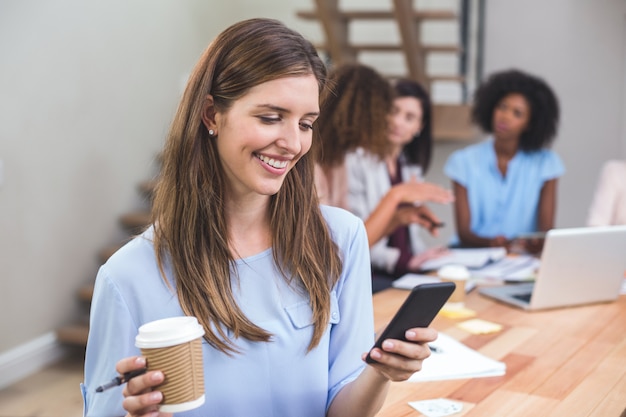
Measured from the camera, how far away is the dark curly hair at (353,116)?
114 inches

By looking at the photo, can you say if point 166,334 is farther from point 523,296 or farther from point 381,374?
point 523,296

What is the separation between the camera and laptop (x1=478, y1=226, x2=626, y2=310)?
6.86 feet

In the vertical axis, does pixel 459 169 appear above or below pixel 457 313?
above

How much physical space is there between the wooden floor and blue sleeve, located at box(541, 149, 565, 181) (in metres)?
2.34

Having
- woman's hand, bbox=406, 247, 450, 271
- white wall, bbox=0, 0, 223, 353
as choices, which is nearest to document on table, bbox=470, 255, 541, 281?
woman's hand, bbox=406, 247, 450, 271

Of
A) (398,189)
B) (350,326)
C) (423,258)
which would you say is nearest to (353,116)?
(398,189)

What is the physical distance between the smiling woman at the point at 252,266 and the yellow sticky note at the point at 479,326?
64cm

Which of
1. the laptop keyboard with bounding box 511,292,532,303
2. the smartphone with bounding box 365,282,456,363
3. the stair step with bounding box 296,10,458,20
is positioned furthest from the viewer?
the stair step with bounding box 296,10,458,20

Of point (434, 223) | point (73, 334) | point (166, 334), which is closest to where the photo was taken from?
point (166, 334)

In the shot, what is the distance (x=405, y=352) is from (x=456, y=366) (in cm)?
59

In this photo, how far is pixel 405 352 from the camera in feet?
3.82

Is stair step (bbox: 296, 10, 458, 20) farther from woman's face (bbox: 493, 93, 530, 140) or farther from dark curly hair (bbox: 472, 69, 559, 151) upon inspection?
woman's face (bbox: 493, 93, 530, 140)

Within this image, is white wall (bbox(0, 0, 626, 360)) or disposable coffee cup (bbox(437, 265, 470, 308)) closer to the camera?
disposable coffee cup (bbox(437, 265, 470, 308))

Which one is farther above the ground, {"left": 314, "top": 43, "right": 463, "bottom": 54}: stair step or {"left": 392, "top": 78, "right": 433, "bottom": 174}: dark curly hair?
{"left": 314, "top": 43, "right": 463, "bottom": 54}: stair step
